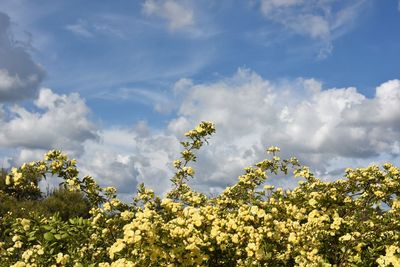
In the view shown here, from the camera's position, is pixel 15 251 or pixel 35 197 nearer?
pixel 15 251

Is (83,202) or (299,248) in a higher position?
(83,202)

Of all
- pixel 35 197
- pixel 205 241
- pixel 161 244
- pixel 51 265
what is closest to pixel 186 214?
pixel 205 241

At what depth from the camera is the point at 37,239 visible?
589cm

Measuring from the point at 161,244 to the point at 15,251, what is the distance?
2862 mm

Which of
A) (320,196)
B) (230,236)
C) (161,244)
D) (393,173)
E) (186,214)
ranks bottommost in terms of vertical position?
(161,244)

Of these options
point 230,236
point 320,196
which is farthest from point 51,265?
point 320,196

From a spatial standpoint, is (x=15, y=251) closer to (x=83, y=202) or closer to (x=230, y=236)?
(x=230, y=236)

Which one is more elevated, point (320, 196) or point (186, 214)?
point (320, 196)

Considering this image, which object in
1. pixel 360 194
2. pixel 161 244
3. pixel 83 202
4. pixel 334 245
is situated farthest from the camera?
pixel 83 202

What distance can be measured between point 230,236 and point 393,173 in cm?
465

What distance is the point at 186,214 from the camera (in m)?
5.98

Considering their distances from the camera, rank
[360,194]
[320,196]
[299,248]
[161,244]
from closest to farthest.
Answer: [161,244] → [299,248] → [320,196] → [360,194]

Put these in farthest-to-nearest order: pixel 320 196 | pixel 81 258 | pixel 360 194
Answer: pixel 360 194, pixel 320 196, pixel 81 258

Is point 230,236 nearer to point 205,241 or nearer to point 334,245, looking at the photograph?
point 205,241
